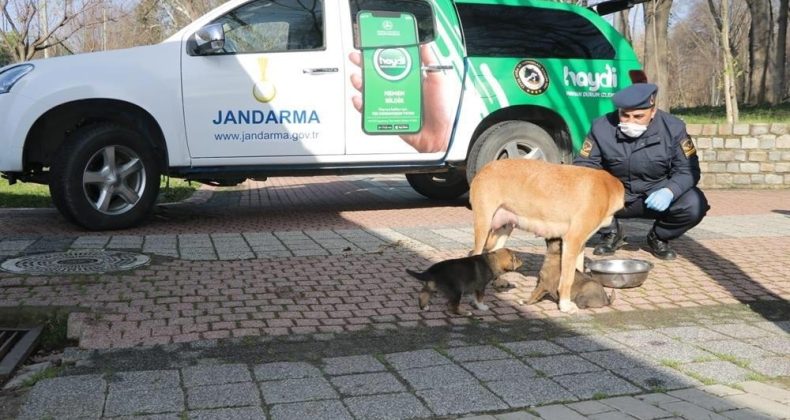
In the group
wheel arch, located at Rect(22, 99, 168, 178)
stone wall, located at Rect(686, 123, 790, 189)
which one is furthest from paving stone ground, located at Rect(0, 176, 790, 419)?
stone wall, located at Rect(686, 123, 790, 189)

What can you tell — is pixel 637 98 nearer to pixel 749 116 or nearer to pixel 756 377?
pixel 756 377

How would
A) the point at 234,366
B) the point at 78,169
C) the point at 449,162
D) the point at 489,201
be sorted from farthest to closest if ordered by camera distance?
the point at 449,162 < the point at 78,169 < the point at 489,201 < the point at 234,366

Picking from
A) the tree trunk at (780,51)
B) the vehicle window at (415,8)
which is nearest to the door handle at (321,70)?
the vehicle window at (415,8)

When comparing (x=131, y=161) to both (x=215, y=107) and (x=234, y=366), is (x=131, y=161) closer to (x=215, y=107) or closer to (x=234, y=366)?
(x=215, y=107)

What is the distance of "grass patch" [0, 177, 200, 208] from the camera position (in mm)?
8773

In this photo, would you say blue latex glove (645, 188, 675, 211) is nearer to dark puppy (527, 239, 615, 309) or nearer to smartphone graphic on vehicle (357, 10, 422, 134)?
dark puppy (527, 239, 615, 309)

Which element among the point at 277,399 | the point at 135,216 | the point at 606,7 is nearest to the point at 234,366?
the point at 277,399

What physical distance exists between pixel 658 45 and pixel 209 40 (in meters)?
16.9

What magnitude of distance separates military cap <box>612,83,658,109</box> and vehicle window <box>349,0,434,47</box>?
9.29 feet

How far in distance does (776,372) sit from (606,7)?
6733 mm

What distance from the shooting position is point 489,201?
4902 mm

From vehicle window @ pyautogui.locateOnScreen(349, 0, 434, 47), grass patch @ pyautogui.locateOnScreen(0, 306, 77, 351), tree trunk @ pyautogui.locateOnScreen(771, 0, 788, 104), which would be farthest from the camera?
tree trunk @ pyautogui.locateOnScreen(771, 0, 788, 104)

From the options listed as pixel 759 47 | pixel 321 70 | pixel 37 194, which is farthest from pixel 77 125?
pixel 759 47

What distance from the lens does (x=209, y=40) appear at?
6.97m
